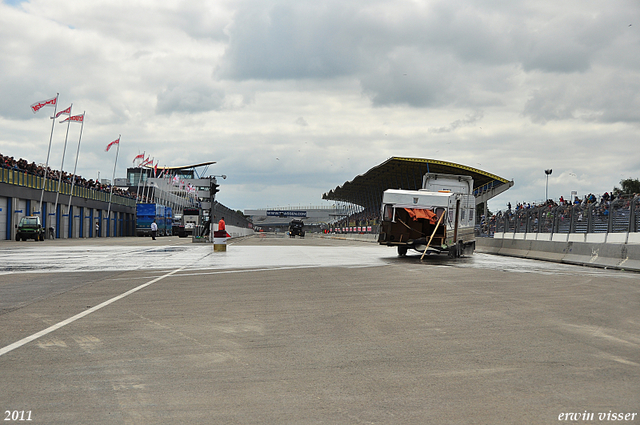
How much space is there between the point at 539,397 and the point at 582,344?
2.52 meters

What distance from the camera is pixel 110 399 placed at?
5043 mm

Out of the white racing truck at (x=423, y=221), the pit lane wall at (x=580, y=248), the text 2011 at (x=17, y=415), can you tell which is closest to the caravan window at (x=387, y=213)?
the white racing truck at (x=423, y=221)

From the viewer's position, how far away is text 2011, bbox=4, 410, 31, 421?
455 cm

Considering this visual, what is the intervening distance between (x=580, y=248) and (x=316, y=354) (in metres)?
20.4

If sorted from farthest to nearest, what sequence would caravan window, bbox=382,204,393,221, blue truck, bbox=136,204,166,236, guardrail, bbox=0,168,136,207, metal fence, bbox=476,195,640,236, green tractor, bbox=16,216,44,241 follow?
blue truck, bbox=136,204,166,236 < guardrail, bbox=0,168,136,207 < green tractor, bbox=16,216,44,241 < caravan window, bbox=382,204,393,221 < metal fence, bbox=476,195,640,236

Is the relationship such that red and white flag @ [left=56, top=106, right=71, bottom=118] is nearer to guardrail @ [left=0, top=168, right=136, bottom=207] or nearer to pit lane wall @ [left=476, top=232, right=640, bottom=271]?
guardrail @ [left=0, top=168, right=136, bottom=207]

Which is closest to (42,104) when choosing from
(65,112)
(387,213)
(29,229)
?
(65,112)

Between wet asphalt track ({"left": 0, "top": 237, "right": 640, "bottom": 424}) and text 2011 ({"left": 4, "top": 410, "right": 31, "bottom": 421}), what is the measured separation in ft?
0.20

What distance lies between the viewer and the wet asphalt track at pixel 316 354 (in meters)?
4.87

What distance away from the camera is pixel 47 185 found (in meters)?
58.4

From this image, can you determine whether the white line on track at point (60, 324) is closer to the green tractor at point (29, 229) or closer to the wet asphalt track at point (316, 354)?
the wet asphalt track at point (316, 354)

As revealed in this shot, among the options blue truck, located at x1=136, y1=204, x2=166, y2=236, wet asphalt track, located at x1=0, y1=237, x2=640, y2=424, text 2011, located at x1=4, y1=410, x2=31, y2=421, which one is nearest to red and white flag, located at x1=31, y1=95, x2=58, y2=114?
blue truck, located at x1=136, y1=204, x2=166, y2=236

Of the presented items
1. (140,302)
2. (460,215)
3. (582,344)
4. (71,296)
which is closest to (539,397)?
(582,344)

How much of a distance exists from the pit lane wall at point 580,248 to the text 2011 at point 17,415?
63.5 ft
